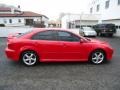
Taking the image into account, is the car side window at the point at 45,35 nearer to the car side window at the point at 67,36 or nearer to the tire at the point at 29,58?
the car side window at the point at 67,36

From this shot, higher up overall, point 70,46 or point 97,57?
point 70,46

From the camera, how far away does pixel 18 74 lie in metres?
6.20

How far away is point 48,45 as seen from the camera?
731 centimetres

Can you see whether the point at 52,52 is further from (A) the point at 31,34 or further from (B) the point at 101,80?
(B) the point at 101,80

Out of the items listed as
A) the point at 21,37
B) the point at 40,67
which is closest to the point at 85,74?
the point at 40,67

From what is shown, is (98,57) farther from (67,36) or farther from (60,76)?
(60,76)

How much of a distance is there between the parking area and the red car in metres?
0.31

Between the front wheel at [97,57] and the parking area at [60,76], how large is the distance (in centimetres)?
25

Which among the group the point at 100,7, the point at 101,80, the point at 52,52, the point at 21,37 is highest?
the point at 100,7

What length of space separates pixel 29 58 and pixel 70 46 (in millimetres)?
1671

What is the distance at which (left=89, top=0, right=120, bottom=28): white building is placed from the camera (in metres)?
27.1

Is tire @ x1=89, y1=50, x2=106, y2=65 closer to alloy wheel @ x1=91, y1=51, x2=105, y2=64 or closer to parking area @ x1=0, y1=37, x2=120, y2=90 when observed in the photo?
alloy wheel @ x1=91, y1=51, x2=105, y2=64

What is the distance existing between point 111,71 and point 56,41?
2356 millimetres

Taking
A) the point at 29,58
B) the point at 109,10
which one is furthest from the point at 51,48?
the point at 109,10
